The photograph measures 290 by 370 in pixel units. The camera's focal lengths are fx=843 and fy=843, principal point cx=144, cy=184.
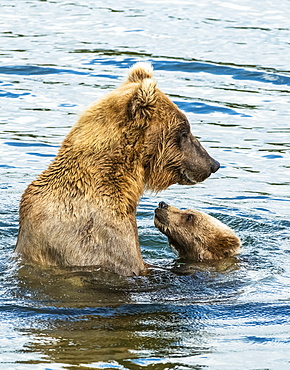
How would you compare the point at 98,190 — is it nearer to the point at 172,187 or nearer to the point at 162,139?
the point at 162,139

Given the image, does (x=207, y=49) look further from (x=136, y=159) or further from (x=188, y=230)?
(x=136, y=159)

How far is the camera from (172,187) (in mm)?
12555

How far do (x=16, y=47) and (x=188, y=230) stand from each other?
36.1 feet

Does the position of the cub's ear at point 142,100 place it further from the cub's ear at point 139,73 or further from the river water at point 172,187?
the river water at point 172,187

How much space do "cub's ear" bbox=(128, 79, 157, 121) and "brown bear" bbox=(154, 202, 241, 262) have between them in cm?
198

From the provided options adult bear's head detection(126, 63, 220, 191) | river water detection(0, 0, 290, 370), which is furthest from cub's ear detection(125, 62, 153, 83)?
river water detection(0, 0, 290, 370)

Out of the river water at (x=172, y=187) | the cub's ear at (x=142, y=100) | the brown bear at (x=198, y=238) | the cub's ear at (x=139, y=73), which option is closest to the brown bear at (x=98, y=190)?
the cub's ear at (x=142, y=100)

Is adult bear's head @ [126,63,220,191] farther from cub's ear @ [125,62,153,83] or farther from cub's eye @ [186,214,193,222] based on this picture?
cub's eye @ [186,214,193,222]

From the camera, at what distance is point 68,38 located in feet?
66.1

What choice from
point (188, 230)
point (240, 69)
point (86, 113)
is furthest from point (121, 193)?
point (240, 69)

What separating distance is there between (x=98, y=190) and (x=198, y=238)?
2.33m

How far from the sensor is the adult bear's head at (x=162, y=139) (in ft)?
25.2

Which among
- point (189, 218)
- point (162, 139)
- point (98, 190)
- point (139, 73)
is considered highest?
point (139, 73)

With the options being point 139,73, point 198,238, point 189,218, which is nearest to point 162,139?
point 139,73
